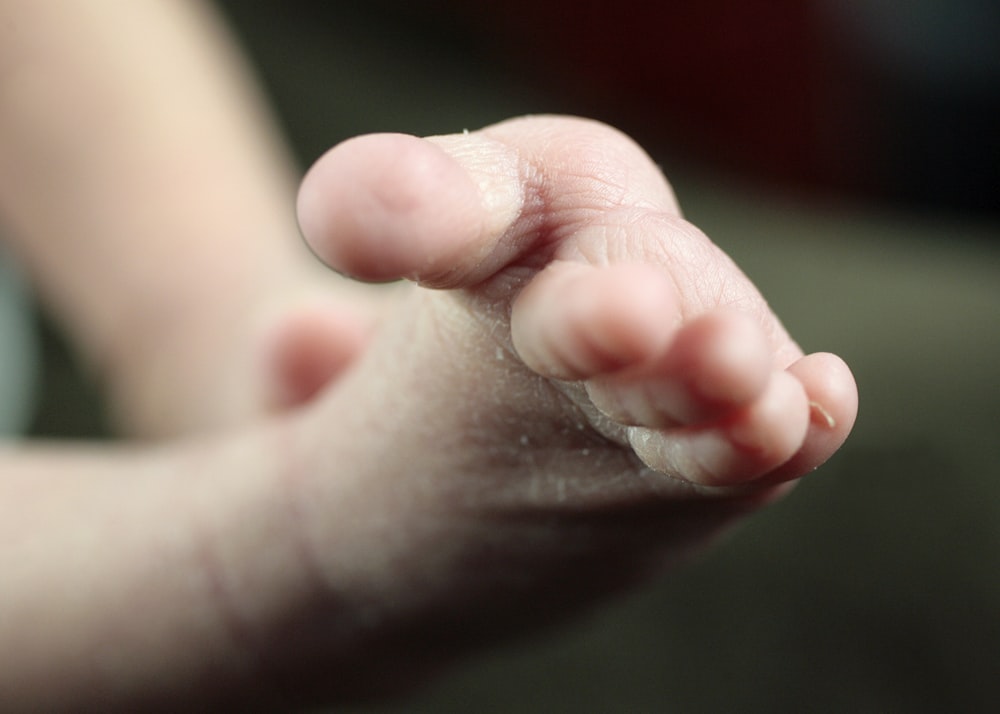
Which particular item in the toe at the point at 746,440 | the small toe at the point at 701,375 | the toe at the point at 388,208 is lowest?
the toe at the point at 746,440

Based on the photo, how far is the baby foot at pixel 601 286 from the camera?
0.27 meters

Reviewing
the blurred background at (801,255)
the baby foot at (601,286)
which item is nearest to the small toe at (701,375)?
the baby foot at (601,286)

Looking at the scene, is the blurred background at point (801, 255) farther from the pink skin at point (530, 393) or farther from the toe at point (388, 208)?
the toe at point (388, 208)

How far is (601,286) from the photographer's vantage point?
0.27m

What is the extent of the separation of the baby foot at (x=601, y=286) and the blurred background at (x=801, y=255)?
0.92 ft

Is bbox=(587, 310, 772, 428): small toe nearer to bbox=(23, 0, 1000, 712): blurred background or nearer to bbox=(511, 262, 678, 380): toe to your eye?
bbox=(511, 262, 678, 380): toe

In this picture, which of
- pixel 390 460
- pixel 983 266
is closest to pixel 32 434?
pixel 390 460

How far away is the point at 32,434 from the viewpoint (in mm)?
737

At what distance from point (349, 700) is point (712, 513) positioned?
0.30 metres

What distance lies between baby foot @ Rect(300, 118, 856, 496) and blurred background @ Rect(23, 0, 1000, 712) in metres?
0.28

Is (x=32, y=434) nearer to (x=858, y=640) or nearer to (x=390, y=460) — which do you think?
(x=390, y=460)

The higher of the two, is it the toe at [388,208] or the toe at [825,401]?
the toe at [388,208]

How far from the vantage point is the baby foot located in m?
0.27

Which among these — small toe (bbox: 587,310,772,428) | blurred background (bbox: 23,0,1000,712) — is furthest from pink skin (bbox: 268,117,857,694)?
blurred background (bbox: 23,0,1000,712)
